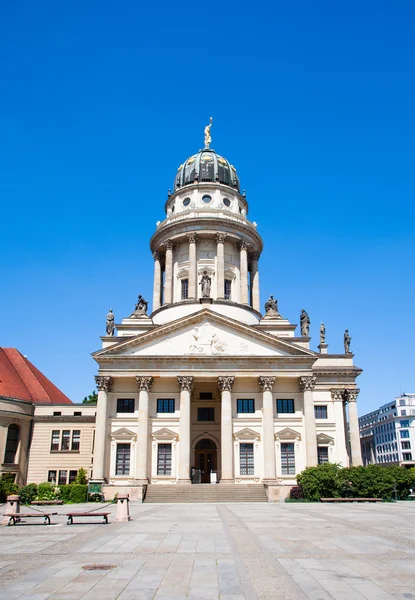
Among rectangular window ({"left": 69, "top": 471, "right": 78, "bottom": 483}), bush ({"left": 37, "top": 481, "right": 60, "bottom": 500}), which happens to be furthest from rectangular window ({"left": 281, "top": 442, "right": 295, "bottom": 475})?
rectangular window ({"left": 69, "top": 471, "right": 78, "bottom": 483})

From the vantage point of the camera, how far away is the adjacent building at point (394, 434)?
117 m

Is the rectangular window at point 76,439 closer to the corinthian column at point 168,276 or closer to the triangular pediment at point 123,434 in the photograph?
the triangular pediment at point 123,434

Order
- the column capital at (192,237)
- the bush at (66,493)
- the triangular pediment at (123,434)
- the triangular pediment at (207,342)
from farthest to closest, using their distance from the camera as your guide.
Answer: the column capital at (192,237) → the triangular pediment at (207,342) → the triangular pediment at (123,434) → the bush at (66,493)

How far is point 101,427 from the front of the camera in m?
45.3

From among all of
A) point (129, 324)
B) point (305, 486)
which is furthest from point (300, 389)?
point (129, 324)

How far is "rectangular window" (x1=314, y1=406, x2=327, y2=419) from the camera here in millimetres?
52084

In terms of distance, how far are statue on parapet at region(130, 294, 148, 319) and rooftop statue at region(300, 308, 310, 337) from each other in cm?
1766

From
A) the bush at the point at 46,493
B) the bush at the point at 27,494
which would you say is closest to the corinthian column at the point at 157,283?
the bush at the point at 46,493

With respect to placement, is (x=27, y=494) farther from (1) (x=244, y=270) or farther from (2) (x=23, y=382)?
(1) (x=244, y=270)

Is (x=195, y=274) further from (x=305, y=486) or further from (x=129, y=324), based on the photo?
(x=305, y=486)

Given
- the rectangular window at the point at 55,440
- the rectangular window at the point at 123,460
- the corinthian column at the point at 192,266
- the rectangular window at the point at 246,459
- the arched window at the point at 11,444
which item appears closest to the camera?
the rectangular window at the point at 123,460

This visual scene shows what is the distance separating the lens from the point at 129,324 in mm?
57500

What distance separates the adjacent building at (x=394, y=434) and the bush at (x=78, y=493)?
290ft

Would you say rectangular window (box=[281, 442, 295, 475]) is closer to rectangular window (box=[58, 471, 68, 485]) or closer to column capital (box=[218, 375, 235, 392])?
column capital (box=[218, 375, 235, 392])
